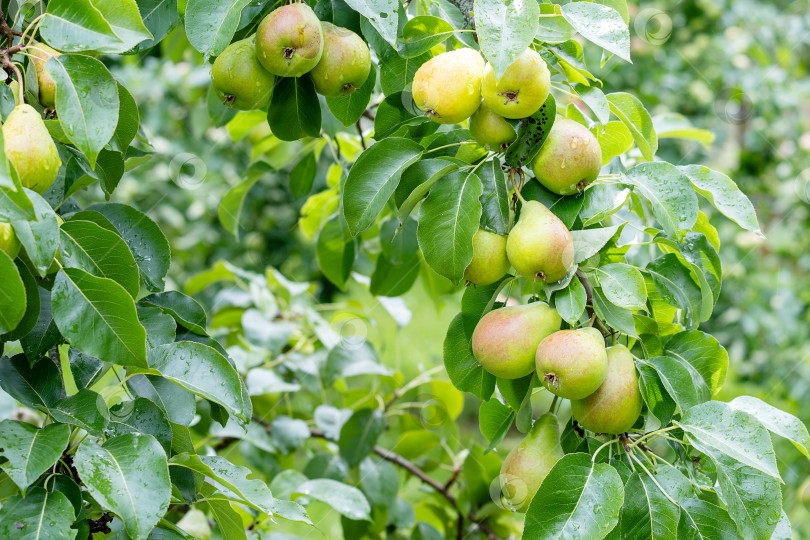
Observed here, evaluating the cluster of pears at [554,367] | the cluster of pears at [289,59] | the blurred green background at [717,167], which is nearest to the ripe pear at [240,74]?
the cluster of pears at [289,59]

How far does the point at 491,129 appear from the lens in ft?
2.34

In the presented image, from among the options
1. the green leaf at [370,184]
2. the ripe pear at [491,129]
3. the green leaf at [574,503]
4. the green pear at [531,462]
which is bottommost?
the green pear at [531,462]

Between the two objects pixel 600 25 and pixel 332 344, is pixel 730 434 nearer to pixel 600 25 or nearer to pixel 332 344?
pixel 600 25

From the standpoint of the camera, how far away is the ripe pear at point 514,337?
687mm

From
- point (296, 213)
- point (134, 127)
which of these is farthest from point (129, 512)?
point (296, 213)

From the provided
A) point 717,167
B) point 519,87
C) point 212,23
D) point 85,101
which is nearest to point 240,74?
point 212,23

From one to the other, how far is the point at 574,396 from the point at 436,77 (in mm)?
335

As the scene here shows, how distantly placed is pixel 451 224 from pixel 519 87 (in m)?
0.15

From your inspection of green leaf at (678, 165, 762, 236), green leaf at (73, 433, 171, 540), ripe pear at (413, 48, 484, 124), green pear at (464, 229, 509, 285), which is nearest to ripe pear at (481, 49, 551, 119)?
ripe pear at (413, 48, 484, 124)

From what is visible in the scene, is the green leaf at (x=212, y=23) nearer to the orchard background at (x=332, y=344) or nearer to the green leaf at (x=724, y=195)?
the orchard background at (x=332, y=344)

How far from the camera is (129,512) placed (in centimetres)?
55

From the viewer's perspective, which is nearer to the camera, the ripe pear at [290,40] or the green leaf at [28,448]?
the green leaf at [28,448]

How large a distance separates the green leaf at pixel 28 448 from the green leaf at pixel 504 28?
1.57 ft

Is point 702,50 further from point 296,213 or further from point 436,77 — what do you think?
point 436,77
